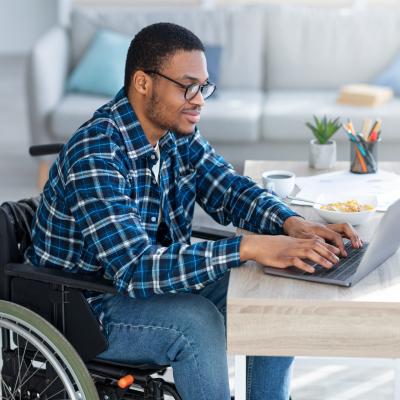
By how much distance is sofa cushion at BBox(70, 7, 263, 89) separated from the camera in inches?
195

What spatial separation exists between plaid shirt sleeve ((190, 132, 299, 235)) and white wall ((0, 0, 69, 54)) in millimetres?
6880

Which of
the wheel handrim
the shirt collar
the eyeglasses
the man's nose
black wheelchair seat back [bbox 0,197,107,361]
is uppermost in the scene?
the eyeglasses

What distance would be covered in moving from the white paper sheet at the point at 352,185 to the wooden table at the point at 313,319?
61cm

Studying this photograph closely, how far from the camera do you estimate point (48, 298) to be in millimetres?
2090

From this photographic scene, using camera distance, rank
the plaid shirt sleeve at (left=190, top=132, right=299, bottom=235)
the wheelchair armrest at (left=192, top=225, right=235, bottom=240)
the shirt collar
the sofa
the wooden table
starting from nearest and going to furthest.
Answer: the wooden table < the shirt collar < the plaid shirt sleeve at (left=190, top=132, right=299, bottom=235) < the wheelchair armrest at (left=192, top=225, right=235, bottom=240) < the sofa

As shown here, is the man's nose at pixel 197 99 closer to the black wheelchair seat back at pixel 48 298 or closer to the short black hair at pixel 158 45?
the short black hair at pixel 158 45

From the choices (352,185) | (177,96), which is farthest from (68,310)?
(352,185)

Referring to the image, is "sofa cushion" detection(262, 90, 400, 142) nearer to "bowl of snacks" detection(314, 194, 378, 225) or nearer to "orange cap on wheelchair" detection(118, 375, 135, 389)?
"bowl of snacks" detection(314, 194, 378, 225)

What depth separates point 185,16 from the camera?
16.5ft

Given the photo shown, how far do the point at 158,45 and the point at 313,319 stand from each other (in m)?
0.69

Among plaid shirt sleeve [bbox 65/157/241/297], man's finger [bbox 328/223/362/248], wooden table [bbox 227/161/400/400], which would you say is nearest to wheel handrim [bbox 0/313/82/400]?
plaid shirt sleeve [bbox 65/157/241/297]

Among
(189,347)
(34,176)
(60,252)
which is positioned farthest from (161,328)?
(34,176)

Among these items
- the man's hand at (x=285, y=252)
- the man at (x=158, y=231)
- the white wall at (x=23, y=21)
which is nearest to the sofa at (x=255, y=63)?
the man at (x=158, y=231)

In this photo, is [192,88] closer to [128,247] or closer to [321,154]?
[128,247]
